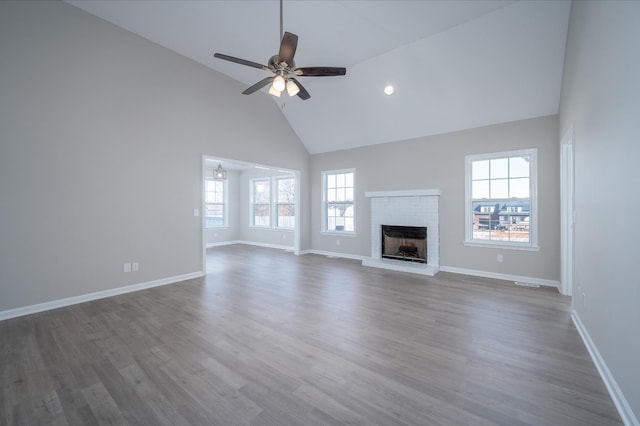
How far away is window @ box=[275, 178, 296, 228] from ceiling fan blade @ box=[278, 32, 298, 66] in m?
5.83

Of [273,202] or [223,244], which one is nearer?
[273,202]

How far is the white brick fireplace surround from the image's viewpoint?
5.48 meters

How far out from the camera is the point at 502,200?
4.87m

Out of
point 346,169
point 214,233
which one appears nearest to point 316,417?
point 346,169

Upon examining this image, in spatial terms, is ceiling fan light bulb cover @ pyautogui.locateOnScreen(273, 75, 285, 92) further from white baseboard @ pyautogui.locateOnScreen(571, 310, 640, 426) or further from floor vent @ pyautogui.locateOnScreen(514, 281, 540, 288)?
floor vent @ pyautogui.locateOnScreen(514, 281, 540, 288)

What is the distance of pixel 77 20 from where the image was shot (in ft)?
11.7

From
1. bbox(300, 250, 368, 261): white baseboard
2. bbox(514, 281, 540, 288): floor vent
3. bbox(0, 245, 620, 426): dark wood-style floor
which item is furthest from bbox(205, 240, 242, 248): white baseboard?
bbox(514, 281, 540, 288): floor vent

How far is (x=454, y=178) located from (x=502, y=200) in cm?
91

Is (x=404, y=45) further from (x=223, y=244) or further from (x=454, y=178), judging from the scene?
(x=223, y=244)

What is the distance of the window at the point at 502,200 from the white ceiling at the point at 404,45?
0.75 meters

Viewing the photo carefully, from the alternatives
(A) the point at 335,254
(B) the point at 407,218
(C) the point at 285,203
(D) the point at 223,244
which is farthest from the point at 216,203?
(B) the point at 407,218

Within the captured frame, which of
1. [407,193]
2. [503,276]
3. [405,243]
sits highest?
[407,193]

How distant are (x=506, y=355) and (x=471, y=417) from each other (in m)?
1.00

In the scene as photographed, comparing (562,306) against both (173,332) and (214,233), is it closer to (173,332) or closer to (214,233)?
(173,332)
